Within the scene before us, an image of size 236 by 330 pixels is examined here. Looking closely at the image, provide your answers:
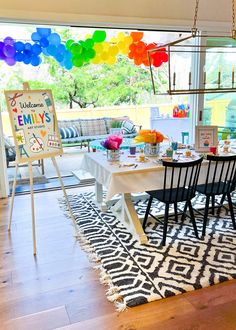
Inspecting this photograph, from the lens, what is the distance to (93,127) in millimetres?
7027

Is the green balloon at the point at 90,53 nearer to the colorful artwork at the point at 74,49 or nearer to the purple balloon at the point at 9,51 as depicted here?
the colorful artwork at the point at 74,49

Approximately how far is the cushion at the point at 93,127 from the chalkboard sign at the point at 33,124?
396 centimetres

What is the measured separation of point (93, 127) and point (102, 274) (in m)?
4.94

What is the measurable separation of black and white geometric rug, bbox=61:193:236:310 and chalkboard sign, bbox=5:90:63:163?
2.94ft

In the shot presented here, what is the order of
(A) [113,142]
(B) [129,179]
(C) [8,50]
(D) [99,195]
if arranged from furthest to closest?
(C) [8,50], (D) [99,195], (A) [113,142], (B) [129,179]

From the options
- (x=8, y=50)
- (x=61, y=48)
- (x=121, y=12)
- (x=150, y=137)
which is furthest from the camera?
(x=61, y=48)

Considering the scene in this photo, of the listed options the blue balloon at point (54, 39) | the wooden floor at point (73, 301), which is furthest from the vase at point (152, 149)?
the blue balloon at point (54, 39)

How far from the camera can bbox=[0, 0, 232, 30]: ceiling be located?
12.1ft

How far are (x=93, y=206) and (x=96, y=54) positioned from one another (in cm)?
255

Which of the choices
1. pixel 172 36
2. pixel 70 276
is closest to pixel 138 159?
pixel 70 276

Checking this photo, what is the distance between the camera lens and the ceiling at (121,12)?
370cm

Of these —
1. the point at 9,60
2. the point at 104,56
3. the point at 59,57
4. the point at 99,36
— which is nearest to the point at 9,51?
the point at 9,60

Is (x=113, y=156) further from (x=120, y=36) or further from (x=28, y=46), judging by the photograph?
(x=120, y=36)

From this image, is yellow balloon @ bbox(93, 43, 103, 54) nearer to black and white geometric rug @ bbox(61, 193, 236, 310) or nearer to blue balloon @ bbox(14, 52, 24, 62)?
blue balloon @ bbox(14, 52, 24, 62)
